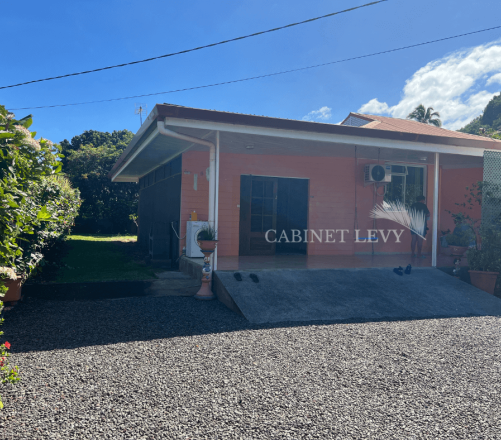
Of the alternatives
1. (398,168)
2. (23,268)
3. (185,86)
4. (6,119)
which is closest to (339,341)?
A: (6,119)

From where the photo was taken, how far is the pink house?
7.43 meters

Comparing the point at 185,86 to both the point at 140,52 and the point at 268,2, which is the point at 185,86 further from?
the point at 268,2

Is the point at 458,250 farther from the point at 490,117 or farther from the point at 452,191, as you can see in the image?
the point at 490,117

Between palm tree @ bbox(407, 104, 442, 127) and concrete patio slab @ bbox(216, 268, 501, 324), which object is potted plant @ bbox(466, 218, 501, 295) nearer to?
concrete patio slab @ bbox(216, 268, 501, 324)

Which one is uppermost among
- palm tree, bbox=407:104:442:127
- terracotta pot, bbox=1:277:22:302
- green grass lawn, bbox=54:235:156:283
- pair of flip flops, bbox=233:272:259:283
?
palm tree, bbox=407:104:442:127

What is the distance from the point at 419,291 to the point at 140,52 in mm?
8568

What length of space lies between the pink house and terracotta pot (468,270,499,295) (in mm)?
1403

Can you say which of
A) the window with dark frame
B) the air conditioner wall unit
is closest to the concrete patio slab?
the air conditioner wall unit

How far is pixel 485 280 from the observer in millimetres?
5789

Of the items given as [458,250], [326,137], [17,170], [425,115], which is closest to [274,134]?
[326,137]

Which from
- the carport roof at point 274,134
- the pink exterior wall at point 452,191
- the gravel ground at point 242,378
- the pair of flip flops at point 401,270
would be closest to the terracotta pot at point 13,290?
the gravel ground at point 242,378

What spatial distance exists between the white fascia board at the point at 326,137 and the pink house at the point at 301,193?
0.04m

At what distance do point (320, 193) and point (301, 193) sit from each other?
45cm

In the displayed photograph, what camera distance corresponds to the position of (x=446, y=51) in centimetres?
1203
